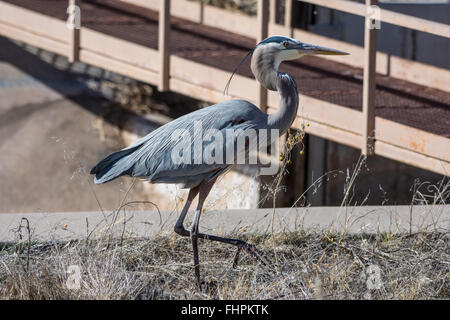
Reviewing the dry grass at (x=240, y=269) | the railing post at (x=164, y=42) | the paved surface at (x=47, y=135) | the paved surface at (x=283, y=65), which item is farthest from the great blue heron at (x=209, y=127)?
the paved surface at (x=47, y=135)

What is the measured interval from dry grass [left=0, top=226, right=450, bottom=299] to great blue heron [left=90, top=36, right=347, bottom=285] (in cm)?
22

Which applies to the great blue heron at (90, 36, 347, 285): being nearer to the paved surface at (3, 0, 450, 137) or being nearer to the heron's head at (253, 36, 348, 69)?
the heron's head at (253, 36, 348, 69)

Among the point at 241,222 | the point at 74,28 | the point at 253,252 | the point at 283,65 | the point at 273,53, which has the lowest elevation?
the point at 241,222

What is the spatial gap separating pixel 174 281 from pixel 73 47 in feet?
13.9

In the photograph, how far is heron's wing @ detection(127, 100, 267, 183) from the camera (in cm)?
375

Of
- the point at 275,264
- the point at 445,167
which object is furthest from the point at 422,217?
the point at 275,264

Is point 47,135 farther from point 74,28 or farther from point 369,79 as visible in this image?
point 369,79

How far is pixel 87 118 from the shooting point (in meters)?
10.4

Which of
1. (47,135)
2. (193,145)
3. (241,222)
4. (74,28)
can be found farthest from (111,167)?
(47,135)

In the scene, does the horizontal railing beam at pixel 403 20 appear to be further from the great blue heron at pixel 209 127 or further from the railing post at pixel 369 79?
the great blue heron at pixel 209 127

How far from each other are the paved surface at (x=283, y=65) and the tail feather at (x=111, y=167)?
2.69 m

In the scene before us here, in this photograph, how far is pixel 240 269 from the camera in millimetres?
4039

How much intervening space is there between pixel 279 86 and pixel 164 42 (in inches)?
126

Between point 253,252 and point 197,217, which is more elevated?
point 197,217
